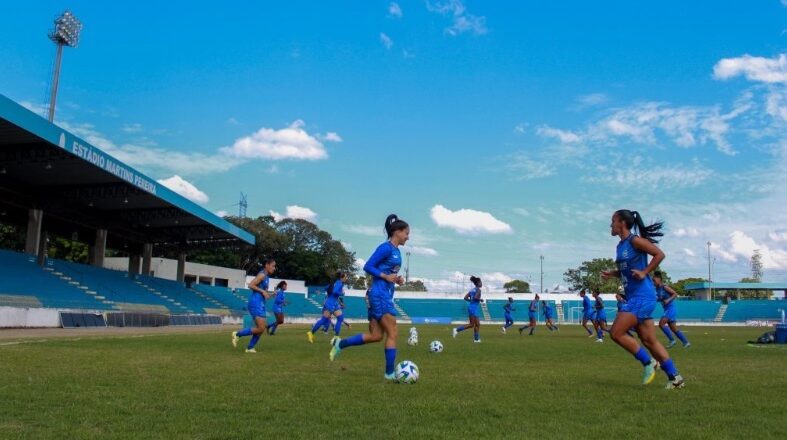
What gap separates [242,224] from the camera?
3524 inches

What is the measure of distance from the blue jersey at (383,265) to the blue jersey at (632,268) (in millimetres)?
2998

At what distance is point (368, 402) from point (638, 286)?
407 centimetres

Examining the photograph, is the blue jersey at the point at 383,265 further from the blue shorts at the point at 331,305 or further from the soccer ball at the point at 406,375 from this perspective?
the blue shorts at the point at 331,305

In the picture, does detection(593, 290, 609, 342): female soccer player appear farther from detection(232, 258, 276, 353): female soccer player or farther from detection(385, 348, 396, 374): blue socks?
detection(385, 348, 396, 374): blue socks

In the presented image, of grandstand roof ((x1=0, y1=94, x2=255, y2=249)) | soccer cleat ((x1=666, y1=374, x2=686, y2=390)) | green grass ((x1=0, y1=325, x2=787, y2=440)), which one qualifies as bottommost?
green grass ((x1=0, y1=325, x2=787, y2=440))

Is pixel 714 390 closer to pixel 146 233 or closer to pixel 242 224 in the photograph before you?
pixel 146 233

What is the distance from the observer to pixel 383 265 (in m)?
8.57

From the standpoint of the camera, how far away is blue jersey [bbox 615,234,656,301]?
322 inches

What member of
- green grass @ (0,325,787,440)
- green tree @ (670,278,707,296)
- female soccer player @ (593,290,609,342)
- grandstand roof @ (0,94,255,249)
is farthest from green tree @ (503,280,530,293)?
green grass @ (0,325,787,440)

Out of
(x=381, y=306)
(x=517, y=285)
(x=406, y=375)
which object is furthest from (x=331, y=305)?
(x=517, y=285)

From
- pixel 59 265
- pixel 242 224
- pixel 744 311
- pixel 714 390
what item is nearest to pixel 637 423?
pixel 714 390

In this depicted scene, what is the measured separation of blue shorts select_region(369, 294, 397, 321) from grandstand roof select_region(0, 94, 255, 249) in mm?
19490

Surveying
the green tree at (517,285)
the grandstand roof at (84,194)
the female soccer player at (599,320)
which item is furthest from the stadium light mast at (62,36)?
the green tree at (517,285)

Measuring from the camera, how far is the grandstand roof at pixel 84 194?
84.0 feet
